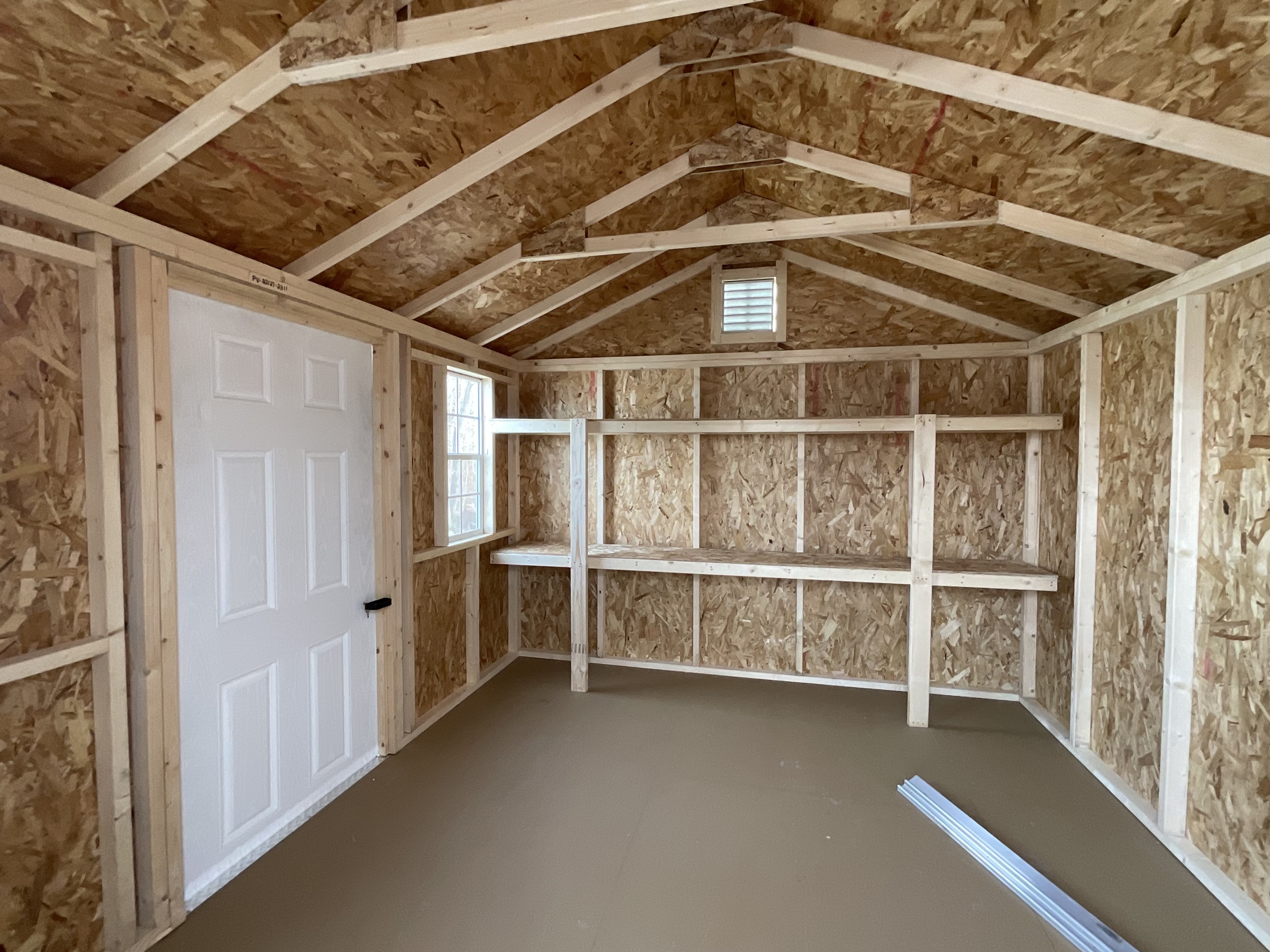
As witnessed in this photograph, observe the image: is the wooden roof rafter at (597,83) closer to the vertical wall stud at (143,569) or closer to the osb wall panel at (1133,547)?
the vertical wall stud at (143,569)

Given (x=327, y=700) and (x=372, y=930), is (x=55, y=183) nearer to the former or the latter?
(x=327, y=700)

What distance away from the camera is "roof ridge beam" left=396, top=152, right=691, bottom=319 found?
2.93m

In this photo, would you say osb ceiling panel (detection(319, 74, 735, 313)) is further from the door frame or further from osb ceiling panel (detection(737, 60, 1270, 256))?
the door frame

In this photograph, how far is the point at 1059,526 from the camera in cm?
371

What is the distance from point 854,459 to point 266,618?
3.87 meters

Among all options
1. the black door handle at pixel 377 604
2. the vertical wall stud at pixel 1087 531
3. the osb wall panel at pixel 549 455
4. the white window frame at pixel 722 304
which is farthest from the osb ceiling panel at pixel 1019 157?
the black door handle at pixel 377 604

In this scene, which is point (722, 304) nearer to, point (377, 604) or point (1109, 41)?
point (1109, 41)

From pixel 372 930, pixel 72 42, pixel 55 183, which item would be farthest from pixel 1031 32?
pixel 372 930

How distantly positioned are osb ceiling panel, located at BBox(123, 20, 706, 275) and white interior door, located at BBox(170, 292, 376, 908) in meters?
0.36

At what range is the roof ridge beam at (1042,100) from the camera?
180 centimetres

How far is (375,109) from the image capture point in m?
1.99

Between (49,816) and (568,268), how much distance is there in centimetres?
341

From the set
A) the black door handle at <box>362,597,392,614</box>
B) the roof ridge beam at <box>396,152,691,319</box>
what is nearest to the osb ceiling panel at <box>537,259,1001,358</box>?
the roof ridge beam at <box>396,152,691,319</box>

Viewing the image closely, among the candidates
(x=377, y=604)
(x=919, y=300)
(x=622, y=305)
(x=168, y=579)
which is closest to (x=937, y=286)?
(x=919, y=300)
